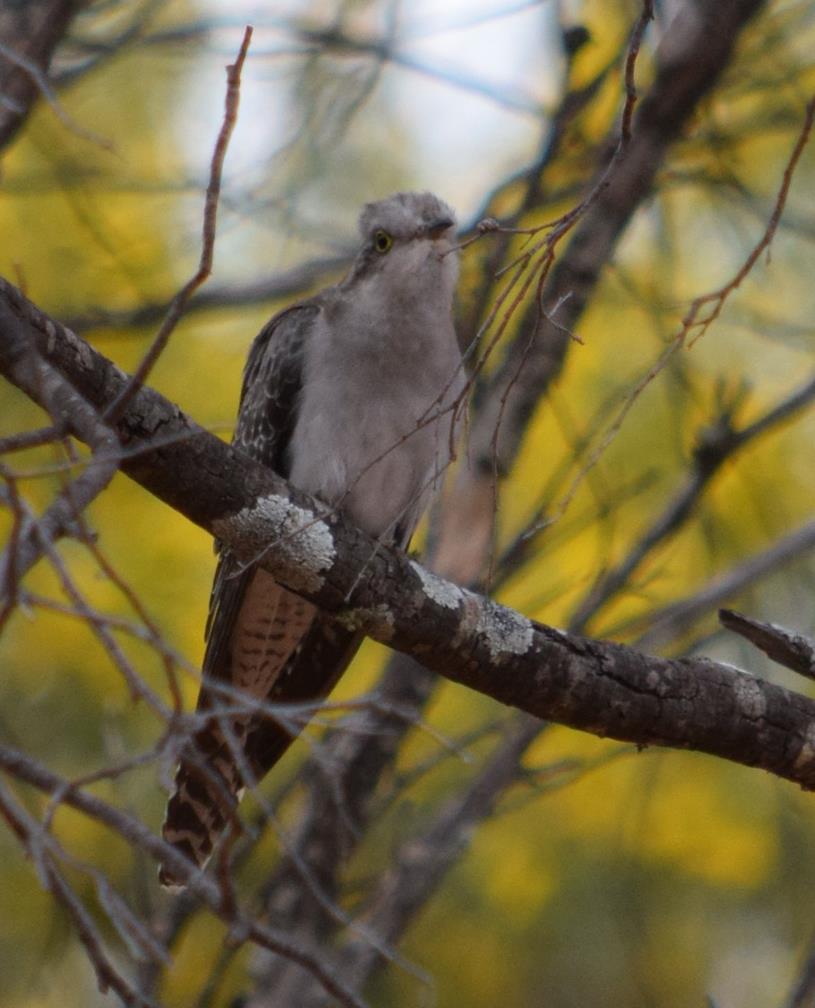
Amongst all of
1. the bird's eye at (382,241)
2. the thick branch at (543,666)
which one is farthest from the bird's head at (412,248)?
the thick branch at (543,666)

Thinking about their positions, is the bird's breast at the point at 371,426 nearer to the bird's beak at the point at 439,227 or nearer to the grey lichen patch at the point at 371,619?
the bird's beak at the point at 439,227

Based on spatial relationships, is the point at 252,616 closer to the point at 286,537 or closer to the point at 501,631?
the point at 501,631

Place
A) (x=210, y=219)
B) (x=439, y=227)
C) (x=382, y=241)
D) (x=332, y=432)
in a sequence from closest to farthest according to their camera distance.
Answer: (x=210, y=219) < (x=332, y=432) < (x=439, y=227) < (x=382, y=241)

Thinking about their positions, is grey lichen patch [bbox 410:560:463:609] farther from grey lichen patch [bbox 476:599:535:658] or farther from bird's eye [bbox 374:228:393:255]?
bird's eye [bbox 374:228:393:255]

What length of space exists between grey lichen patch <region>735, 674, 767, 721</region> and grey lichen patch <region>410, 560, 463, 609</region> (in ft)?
2.43

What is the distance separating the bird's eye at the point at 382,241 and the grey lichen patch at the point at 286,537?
1.70 meters

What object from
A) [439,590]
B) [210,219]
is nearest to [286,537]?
[439,590]

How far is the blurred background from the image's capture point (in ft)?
18.1

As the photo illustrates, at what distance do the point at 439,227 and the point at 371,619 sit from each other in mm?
1734

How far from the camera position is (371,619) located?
11.7ft

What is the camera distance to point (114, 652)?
7.48 ft

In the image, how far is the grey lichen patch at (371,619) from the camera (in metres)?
3.55

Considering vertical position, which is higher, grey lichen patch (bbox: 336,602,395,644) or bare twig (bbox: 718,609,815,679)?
bare twig (bbox: 718,609,815,679)

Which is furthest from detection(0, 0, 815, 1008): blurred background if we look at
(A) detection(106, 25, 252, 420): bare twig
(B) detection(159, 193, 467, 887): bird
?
(A) detection(106, 25, 252, 420): bare twig
